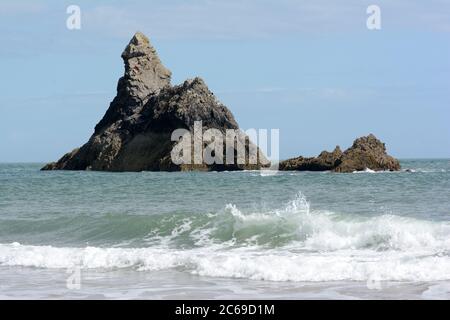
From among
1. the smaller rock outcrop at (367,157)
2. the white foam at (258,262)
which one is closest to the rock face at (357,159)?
the smaller rock outcrop at (367,157)

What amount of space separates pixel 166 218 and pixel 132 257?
23.6 ft

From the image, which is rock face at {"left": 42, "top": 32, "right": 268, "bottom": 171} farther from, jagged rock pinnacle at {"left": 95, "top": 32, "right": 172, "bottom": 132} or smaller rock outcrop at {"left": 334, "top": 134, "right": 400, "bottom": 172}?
smaller rock outcrop at {"left": 334, "top": 134, "right": 400, "bottom": 172}

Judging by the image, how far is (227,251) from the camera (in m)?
17.7

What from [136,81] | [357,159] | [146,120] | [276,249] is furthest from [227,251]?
[136,81]

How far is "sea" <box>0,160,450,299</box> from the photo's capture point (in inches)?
506

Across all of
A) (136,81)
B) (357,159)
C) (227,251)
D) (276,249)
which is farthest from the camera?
(136,81)

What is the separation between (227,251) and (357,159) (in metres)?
54.8

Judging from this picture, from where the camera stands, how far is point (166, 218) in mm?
23453

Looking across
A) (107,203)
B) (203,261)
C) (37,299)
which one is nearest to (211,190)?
(107,203)

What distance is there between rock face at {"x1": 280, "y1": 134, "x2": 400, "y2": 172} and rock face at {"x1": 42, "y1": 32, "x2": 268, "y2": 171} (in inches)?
415

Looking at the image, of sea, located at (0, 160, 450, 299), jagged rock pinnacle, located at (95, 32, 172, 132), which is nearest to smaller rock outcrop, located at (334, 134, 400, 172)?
jagged rock pinnacle, located at (95, 32, 172, 132)

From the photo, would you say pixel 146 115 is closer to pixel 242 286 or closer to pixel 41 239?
pixel 41 239

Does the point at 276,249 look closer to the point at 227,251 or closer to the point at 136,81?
the point at 227,251

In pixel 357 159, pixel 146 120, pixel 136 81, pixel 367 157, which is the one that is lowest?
pixel 357 159
